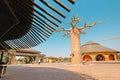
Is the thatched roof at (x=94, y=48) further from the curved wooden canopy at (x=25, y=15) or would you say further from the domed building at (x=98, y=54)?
the curved wooden canopy at (x=25, y=15)

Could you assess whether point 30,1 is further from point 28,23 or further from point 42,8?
point 28,23

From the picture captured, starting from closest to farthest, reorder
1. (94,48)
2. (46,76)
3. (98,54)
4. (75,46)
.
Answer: (46,76) → (75,46) → (98,54) → (94,48)

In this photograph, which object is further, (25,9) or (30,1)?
(25,9)

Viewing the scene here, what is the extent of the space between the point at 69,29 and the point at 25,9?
20361 millimetres

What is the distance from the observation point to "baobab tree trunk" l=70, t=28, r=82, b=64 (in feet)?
70.9

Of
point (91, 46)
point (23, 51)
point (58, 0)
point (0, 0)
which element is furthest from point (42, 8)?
point (23, 51)

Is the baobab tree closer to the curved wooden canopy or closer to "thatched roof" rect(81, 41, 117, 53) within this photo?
"thatched roof" rect(81, 41, 117, 53)

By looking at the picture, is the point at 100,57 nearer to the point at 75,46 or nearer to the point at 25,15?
the point at 75,46

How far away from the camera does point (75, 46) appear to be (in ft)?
71.5

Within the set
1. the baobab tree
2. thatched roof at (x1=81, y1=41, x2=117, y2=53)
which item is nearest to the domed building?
thatched roof at (x1=81, y1=41, x2=117, y2=53)

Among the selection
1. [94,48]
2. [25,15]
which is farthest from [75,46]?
[25,15]

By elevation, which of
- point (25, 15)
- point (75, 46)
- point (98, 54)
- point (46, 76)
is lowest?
point (46, 76)

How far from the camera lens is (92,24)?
21500 mm

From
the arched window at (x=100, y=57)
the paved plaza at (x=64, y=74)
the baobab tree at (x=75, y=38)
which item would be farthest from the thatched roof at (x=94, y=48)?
the paved plaza at (x=64, y=74)
